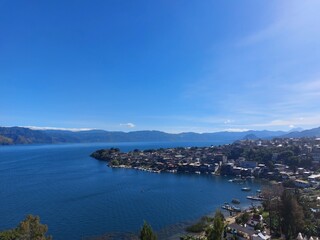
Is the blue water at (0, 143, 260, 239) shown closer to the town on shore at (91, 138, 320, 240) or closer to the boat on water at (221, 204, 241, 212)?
the boat on water at (221, 204, 241, 212)

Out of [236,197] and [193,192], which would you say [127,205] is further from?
[236,197]

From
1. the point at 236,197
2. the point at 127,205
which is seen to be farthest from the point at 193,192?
the point at 127,205

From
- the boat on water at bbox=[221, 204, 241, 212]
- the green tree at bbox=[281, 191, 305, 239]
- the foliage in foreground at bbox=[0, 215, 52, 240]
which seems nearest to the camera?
the foliage in foreground at bbox=[0, 215, 52, 240]

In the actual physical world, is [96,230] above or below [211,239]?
below

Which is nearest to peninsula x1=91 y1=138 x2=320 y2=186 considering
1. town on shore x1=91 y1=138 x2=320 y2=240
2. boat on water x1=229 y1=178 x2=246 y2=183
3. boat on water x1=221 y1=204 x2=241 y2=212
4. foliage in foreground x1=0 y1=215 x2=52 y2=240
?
town on shore x1=91 y1=138 x2=320 y2=240

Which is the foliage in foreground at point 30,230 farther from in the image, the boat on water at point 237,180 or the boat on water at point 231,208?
the boat on water at point 237,180

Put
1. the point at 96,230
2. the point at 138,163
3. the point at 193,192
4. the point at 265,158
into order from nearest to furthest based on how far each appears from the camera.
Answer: the point at 96,230 → the point at 193,192 → the point at 265,158 → the point at 138,163
